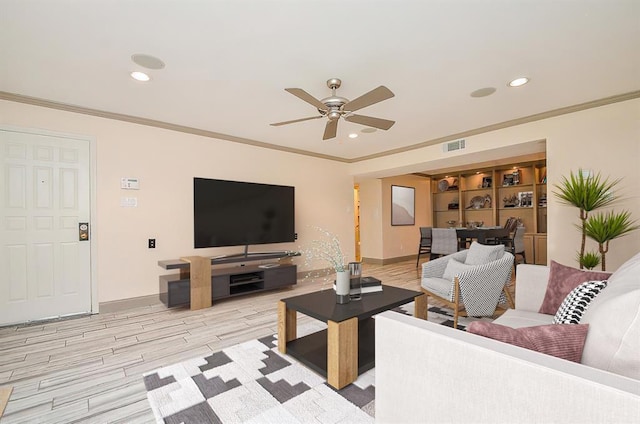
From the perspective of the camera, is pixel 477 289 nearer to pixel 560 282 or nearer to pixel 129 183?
pixel 560 282

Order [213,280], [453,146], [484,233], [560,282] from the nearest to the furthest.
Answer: [560,282]
[213,280]
[453,146]
[484,233]

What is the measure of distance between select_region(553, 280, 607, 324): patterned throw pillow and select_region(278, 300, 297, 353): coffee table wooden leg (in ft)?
5.62

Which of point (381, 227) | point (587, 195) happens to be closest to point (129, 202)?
point (381, 227)

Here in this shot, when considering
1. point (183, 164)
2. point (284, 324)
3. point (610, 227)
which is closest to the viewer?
point (284, 324)

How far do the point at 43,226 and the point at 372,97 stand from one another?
3698 mm

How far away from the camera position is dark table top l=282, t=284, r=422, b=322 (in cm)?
200

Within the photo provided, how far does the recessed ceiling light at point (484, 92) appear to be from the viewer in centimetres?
290

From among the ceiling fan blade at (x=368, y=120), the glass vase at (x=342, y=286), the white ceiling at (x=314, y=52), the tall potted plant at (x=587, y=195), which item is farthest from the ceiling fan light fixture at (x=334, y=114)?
the tall potted plant at (x=587, y=195)

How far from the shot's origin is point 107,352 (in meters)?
2.44

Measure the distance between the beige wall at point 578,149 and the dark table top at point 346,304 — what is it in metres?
2.38

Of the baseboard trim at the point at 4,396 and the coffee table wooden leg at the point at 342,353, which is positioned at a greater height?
the coffee table wooden leg at the point at 342,353

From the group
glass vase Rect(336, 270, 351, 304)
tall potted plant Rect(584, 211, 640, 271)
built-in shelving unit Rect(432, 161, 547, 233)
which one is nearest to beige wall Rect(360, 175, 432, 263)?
built-in shelving unit Rect(432, 161, 547, 233)

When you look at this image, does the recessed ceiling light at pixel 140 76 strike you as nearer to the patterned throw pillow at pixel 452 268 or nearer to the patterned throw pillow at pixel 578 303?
the patterned throw pillow at pixel 578 303

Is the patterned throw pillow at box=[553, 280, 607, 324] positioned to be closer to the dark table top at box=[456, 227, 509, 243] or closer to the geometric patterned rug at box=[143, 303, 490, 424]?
the geometric patterned rug at box=[143, 303, 490, 424]
